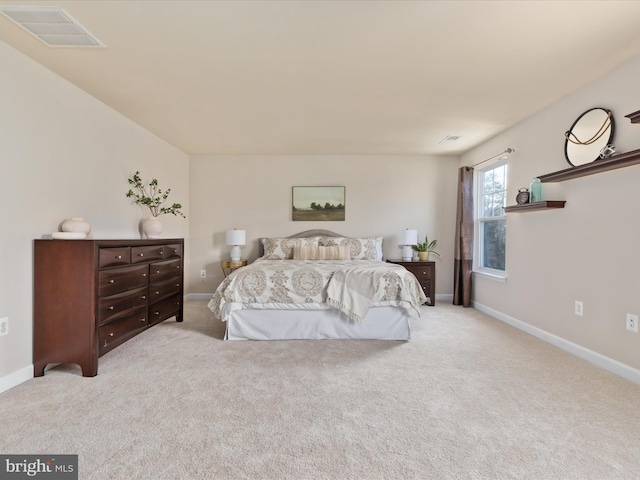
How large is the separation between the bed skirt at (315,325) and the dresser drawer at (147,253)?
1019mm

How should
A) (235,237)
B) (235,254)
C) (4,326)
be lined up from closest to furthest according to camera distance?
(4,326) < (235,237) < (235,254)

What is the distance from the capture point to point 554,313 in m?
3.19

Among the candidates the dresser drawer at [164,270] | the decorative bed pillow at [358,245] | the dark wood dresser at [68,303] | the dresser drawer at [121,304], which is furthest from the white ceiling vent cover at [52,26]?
the decorative bed pillow at [358,245]

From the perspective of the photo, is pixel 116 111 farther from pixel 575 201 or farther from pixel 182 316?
pixel 575 201

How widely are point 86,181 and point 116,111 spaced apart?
930 millimetres

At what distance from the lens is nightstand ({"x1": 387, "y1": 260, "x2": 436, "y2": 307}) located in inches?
191

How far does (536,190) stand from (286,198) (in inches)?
138

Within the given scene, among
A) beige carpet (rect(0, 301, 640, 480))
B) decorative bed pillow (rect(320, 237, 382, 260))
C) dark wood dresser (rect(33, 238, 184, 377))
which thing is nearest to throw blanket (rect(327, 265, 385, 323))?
beige carpet (rect(0, 301, 640, 480))

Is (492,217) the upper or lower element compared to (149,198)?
lower

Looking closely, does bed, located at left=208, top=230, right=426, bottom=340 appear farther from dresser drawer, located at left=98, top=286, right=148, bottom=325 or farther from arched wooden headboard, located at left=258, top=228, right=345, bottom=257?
arched wooden headboard, located at left=258, top=228, right=345, bottom=257

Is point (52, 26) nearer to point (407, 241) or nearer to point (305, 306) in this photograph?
point (305, 306)

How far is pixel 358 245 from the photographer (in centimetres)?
502

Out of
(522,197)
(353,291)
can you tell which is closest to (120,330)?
(353,291)

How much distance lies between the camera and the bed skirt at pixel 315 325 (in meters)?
3.29
